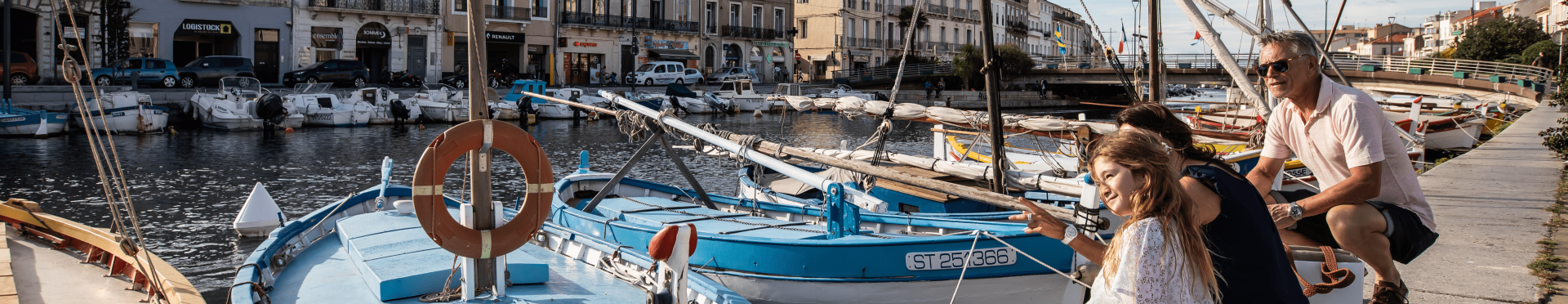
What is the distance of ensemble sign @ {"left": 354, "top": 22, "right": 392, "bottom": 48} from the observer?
133 feet

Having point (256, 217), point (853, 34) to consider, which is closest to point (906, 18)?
point (853, 34)

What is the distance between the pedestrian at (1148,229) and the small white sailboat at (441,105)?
101 ft

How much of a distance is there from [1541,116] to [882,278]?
895 inches

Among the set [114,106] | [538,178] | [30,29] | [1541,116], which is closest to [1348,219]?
[538,178]

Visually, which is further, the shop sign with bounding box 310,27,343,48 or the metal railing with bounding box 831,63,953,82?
the metal railing with bounding box 831,63,953,82

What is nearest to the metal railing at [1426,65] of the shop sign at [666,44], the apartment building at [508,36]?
the shop sign at [666,44]

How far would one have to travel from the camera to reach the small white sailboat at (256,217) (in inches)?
459

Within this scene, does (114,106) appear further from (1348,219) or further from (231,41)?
(1348,219)

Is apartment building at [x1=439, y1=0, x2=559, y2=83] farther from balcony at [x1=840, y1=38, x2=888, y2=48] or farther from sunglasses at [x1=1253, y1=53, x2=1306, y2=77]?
sunglasses at [x1=1253, y1=53, x2=1306, y2=77]

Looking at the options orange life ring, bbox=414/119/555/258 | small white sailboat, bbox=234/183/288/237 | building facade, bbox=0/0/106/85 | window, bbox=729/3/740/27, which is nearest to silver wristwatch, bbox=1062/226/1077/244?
orange life ring, bbox=414/119/555/258

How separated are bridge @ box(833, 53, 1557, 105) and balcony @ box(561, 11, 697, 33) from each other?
32.2 feet

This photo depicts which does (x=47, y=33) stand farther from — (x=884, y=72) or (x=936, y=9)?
(x=936, y=9)

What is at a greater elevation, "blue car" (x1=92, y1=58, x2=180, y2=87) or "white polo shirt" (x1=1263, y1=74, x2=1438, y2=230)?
"blue car" (x1=92, y1=58, x2=180, y2=87)

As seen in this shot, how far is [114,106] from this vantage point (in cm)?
2508
